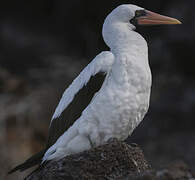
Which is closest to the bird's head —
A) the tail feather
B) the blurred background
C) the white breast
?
the white breast

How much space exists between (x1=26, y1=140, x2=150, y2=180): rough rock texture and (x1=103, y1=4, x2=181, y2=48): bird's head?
1.31m

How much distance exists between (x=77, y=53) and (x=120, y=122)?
28.2 ft

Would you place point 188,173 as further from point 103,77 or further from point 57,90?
point 57,90

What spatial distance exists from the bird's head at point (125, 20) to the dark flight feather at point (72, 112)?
1.75ft

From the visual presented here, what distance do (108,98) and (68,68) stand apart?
319 inches

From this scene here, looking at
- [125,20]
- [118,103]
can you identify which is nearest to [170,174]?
[118,103]

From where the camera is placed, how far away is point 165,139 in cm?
1560

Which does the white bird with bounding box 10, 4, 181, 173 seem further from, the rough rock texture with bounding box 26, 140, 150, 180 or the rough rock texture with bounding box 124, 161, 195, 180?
the rough rock texture with bounding box 124, 161, 195, 180

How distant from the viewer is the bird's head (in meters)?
8.81

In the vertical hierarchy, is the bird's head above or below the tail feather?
above

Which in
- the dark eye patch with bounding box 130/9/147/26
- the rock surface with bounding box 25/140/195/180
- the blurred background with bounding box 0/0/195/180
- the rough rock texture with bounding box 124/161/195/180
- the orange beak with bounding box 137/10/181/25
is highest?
the dark eye patch with bounding box 130/9/147/26

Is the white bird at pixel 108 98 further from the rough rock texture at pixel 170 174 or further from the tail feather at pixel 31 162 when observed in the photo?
the rough rock texture at pixel 170 174

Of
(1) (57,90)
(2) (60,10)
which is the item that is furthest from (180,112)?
(2) (60,10)

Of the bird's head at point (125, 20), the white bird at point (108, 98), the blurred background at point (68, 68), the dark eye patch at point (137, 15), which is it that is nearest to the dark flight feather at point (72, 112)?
the white bird at point (108, 98)
